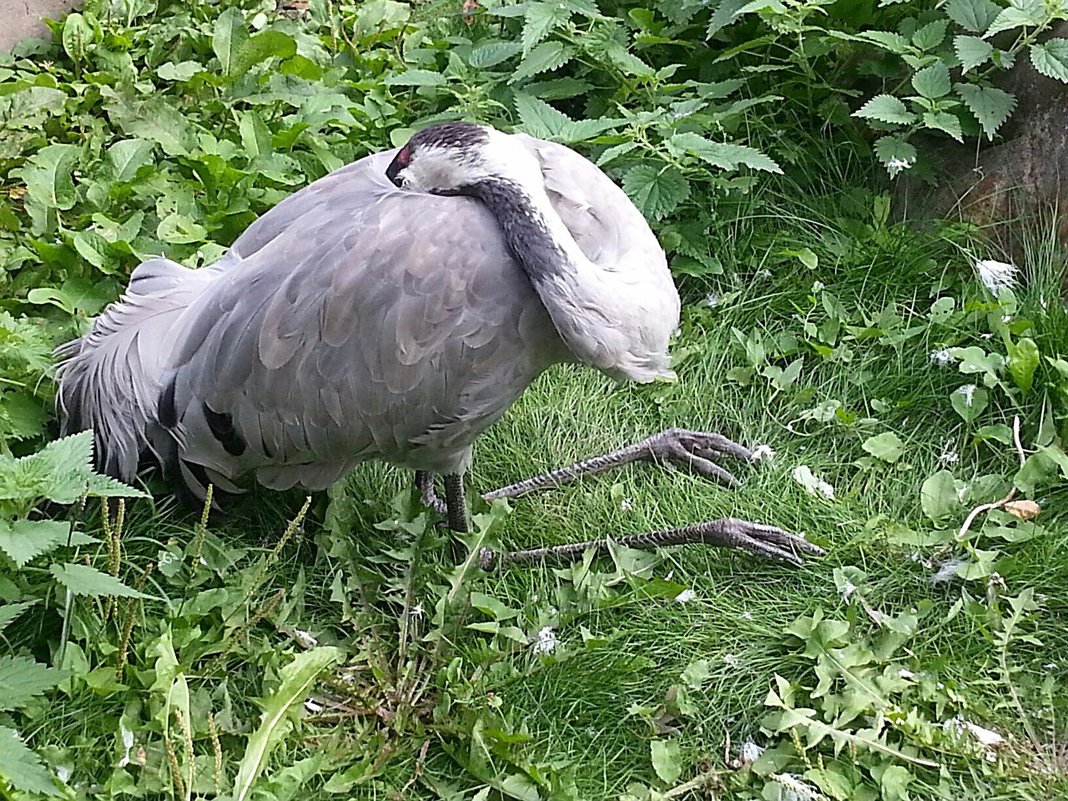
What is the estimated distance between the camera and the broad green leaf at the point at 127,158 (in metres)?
3.32

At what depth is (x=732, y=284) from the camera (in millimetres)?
3365

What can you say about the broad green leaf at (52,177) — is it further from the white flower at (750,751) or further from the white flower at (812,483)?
the white flower at (750,751)

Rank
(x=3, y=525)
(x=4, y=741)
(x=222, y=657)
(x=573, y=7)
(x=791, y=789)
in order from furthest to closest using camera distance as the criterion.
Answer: (x=573, y=7) → (x=222, y=657) → (x=791, y=789) → (x=3, y=525) → (x=4, y=741)

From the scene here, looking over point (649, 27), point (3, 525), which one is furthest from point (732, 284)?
point (3, 525)

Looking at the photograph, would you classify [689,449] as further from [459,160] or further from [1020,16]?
[1020,16]

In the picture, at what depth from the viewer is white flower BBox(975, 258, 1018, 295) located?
3.13 metres

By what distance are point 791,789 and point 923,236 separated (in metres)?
1.78

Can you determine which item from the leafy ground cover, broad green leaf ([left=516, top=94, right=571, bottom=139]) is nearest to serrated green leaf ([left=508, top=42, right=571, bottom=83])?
the leafy ground cover

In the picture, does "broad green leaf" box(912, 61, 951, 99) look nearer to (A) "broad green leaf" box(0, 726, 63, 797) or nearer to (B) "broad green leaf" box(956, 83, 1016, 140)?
(B) "broad green leaf" box(956, 83, 1016, 140)

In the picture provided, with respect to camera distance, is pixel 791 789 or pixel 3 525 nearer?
pixel 3 525

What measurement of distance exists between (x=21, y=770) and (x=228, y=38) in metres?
2.69

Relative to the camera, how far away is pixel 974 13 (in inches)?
125

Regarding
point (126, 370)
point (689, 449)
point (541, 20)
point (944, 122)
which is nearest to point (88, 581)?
point (126, 370)

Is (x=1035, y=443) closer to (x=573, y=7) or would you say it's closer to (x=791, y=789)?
(x=791, y=789)
